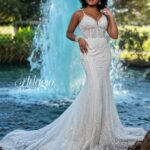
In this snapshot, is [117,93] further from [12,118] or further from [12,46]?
[12,46]

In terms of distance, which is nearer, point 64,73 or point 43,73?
point 64,73

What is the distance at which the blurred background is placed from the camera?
→ 31.6 feet

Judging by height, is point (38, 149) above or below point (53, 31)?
below

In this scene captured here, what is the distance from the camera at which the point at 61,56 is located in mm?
13195

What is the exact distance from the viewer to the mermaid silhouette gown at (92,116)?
5992 mm

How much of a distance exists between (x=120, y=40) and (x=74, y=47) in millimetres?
9573

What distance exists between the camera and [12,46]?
2123 cm

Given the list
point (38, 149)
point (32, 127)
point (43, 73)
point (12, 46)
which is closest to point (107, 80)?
point (38, 149)

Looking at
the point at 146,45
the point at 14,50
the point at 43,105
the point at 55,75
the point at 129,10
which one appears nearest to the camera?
the point at 43,105

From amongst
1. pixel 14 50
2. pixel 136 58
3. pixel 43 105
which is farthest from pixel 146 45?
pixel 43 105

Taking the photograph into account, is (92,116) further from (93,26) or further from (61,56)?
(61,56)

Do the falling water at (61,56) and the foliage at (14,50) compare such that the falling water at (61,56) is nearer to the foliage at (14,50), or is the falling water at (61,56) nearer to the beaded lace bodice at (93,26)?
the beaded lace bodice at (93,26)

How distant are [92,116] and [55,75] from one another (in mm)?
7151

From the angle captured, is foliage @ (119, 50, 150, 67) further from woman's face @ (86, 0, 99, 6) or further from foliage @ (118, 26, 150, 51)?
woman's face @ (86, 0, 99, 6)
